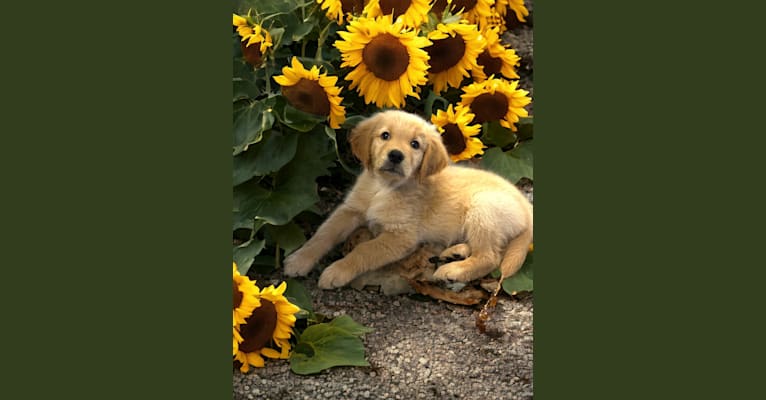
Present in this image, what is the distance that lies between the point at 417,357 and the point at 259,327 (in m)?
0.61

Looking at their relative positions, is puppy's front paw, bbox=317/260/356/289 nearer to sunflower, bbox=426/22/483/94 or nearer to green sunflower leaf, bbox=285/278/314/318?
green sunflower leaf, bbox=285/278/314/318

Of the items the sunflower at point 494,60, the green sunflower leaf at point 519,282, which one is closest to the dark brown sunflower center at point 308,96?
the sunflower at point 494,60

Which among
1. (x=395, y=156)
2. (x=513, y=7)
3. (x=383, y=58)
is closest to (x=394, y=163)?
(x=395, y=156)

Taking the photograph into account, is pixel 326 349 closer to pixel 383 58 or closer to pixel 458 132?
pixel 458 132

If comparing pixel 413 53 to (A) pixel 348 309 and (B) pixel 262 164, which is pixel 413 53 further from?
(A) pixel 348 309

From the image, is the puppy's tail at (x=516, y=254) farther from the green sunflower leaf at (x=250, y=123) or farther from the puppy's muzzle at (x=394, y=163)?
the green sunflower leaf at (x=250, y=123)

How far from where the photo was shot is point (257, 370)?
3986 millimetres

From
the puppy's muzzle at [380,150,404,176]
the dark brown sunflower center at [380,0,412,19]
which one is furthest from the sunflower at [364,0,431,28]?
the puppy's muzzle at [380,150,404,176]

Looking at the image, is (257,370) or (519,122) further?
(519,122)

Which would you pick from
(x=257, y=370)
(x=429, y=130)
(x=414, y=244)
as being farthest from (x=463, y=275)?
(x=257, y=370)

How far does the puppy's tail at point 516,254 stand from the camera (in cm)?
411

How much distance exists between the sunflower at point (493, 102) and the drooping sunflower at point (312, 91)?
0.57m

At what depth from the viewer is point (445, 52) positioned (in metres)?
4.22

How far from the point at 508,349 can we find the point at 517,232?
473 millimetres
